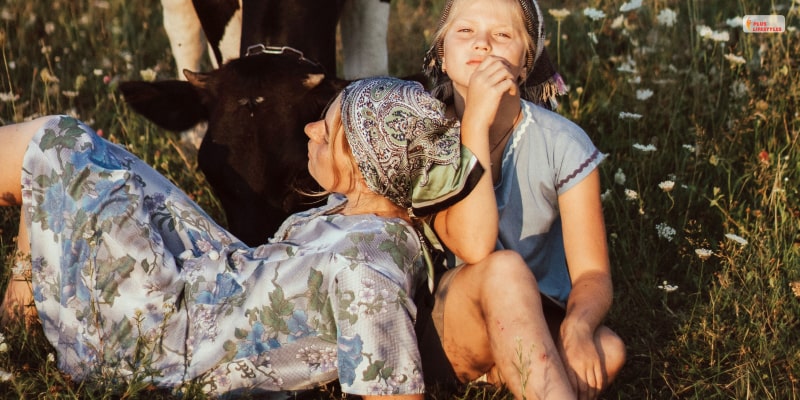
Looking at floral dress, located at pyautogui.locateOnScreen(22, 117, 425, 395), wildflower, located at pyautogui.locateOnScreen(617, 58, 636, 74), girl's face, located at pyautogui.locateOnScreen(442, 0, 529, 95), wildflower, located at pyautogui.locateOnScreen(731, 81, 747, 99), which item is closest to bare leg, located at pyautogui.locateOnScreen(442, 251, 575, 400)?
floral dress, located at pyautogui.locateOnScreen(22, 117, 425, 395)

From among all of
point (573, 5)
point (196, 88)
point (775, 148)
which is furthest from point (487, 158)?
point (573, 5)

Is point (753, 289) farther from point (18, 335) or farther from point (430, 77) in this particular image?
point (18, 335)

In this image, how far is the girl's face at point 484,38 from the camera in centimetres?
319

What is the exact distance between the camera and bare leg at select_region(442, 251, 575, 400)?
110 inches

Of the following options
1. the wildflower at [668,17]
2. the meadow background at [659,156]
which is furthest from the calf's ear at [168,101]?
the wildflower at [668,17]

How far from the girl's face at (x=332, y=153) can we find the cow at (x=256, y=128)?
46 centimetres

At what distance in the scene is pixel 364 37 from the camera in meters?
5.46

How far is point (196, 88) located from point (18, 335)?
3.50 feet

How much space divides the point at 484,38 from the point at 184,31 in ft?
8.97

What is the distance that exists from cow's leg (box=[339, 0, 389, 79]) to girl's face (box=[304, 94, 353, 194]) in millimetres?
2250

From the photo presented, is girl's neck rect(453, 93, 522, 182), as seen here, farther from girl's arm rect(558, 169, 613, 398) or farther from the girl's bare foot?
the girl's bare foot

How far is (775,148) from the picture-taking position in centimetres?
472

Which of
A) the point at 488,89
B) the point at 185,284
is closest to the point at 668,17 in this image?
the point at 488,89

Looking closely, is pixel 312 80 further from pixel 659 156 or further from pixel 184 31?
pixel 184 31
